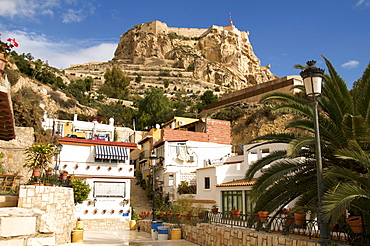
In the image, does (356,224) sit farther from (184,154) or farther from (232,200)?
(184,154)

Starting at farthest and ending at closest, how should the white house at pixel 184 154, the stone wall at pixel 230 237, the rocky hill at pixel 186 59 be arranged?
the rocky hill at pixel 186 59 < the white house at pixel 184 154 < the stone wall at pixel 230 237

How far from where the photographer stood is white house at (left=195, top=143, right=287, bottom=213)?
19250mm

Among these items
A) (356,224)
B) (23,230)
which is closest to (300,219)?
(356,224)

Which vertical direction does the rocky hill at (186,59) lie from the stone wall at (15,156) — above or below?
above

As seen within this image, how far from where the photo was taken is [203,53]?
398 ft

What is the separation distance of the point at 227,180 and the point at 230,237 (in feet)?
35.7

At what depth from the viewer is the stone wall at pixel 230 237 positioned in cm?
802

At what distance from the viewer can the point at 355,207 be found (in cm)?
732

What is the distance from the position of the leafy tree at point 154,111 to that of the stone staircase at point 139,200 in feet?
66.4

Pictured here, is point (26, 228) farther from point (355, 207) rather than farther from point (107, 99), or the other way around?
point (107, 99)

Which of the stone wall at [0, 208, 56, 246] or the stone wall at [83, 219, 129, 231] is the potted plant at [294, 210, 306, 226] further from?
the stone wall at [83, 219, 129, 231]

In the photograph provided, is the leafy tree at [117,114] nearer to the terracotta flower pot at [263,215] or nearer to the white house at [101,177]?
the white house at [101,177]

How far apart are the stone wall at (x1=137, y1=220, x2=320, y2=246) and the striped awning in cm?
836

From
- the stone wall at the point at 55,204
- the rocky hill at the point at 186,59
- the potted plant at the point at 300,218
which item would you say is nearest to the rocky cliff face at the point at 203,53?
the rocky hill at the point at 186,59
